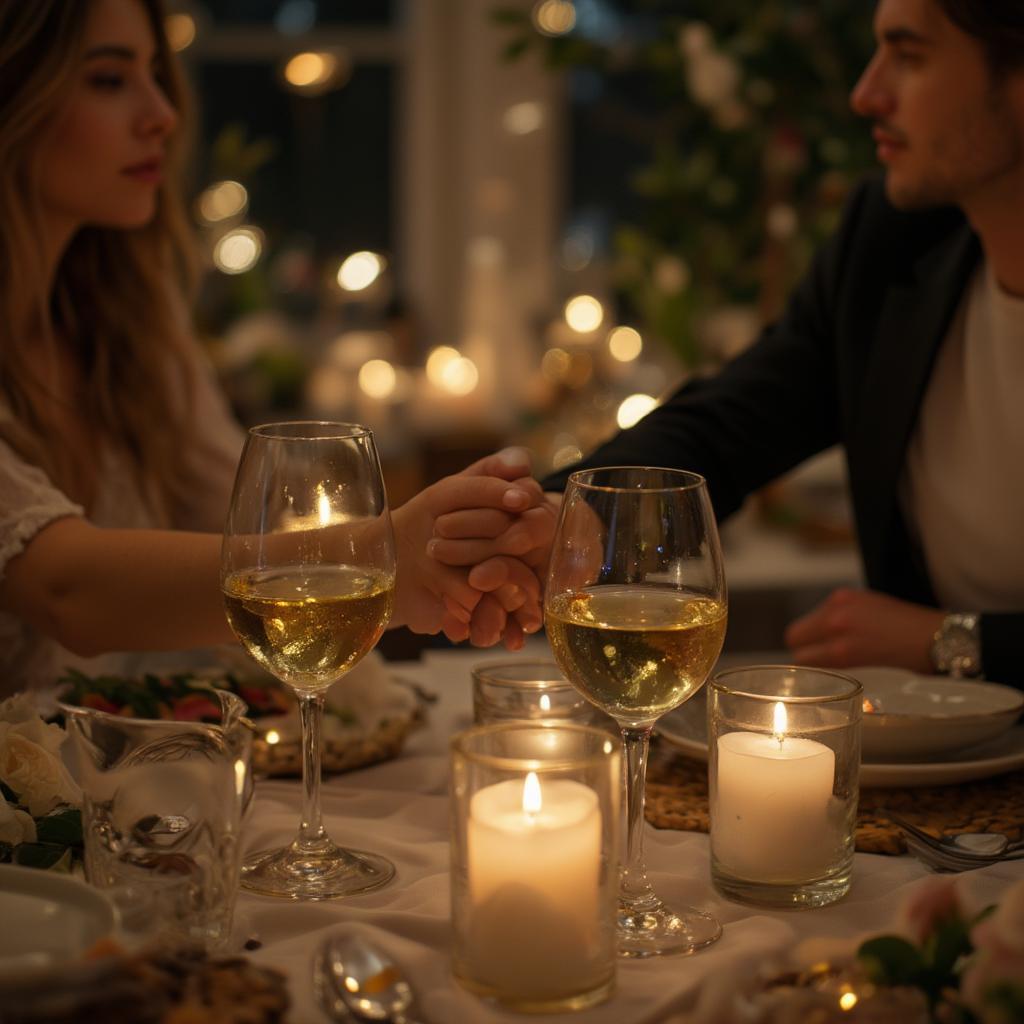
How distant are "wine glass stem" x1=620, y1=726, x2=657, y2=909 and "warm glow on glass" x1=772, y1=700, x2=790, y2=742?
9cm

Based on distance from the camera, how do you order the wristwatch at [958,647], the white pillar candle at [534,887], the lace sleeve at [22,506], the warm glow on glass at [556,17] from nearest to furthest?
the white pillar candle at [534,887], the lace sleeve at [22,506], the wristwatch at [958,647], the warm glow on glass at [556,17]

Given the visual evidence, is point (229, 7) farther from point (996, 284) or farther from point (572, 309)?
point (996, 284)

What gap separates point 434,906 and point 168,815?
193 millimetres

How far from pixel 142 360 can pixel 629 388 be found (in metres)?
1.88

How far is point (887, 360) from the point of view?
1.79m

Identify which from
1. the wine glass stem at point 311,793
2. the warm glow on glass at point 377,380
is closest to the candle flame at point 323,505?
the wine glass stem at point 311,793

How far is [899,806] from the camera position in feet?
3.51

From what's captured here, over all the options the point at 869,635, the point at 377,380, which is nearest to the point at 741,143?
the point at 377,380

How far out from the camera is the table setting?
2.27 ft

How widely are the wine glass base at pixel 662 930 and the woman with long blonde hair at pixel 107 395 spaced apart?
41 centimetres

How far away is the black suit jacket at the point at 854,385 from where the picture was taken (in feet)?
5.80

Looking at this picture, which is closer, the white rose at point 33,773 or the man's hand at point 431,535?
the white rose at point 33,773

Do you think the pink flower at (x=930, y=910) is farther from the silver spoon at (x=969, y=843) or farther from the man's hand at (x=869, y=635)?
the man's hand at (x=869, y=635)

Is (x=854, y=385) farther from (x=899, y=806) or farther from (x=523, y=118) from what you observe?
(x=523, y=118)
